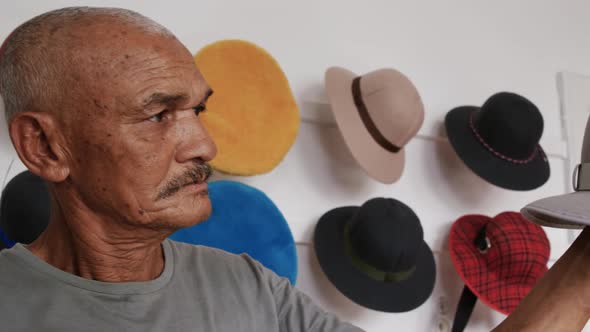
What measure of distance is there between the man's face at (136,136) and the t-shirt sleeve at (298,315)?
0.70 feet

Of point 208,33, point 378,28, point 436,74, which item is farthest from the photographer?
point 436,74

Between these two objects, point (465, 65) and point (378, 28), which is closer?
point (378, 28)

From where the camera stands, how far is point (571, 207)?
2.31 feet

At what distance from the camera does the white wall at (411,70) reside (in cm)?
162

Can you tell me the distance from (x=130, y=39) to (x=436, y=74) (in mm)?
1298

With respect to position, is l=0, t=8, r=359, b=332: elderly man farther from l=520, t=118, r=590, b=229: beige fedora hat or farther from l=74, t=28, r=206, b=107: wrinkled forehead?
l=520, t=118, r=590, b=229: beige fedora hat

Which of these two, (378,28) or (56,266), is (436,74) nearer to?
(378,28)

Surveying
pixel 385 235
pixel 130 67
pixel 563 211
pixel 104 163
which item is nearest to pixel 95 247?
pixel 104 163

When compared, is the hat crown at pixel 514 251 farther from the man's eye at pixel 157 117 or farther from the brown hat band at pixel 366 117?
the man's eye at pixel 157 117

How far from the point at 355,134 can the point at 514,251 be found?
0.57 meters

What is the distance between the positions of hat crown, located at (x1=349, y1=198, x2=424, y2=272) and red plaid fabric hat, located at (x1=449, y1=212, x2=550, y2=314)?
0.84ft

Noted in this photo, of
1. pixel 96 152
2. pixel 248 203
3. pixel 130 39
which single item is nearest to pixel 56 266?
pixel 96 152

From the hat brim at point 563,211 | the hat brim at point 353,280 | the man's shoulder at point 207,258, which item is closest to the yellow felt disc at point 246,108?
the hat brim at point 353,280

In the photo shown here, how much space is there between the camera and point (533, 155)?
6.23ft
